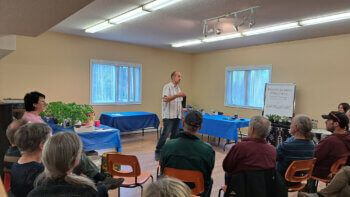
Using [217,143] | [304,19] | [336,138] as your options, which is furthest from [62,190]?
[217,143]

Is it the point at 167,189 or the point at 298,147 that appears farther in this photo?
the point at 298,147

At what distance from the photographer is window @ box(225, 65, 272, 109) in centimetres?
663

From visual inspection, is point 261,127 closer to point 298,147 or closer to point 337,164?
point 298,147

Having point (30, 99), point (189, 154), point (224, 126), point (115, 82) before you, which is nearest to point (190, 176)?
point (189, 154)

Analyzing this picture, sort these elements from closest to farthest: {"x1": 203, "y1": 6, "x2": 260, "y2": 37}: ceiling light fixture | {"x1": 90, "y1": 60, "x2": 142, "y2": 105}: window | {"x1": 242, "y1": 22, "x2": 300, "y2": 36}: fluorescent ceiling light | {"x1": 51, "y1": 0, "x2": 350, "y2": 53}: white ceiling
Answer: {"x1": 51, "y1": 0, "x2": 350, "y2": 53}: white ceiling
{"x1": 203, "y1": 6, "x2": 260, "y2": 37}: ceiling light fixture
{"x1": 242, "y1": 22, "x2": 300, "y2": 36}: fluorescent ceiling light
{"x1": 90, "y1": 60, "x2": 142, "y2": 105}: window

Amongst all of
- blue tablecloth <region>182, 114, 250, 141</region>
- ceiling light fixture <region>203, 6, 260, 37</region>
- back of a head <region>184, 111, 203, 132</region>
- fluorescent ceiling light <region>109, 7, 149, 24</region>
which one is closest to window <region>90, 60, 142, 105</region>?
fluorescent ceiling light <region>109, 7, 149, 24</region>

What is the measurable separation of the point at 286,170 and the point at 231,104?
5.16 m

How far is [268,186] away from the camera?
1.88 m

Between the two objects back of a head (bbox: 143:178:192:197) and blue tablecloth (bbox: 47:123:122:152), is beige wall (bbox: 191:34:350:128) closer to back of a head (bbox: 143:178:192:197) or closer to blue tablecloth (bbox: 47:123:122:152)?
blue tablecloth (bbox: 47:123:122:152)

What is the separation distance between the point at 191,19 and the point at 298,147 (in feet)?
9.50

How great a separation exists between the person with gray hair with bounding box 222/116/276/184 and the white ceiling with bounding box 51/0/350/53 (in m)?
2.09

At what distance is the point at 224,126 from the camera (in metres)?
5.12

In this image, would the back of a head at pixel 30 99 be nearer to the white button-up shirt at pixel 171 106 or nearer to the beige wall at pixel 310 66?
the white button-up shirt at pixel 171 106

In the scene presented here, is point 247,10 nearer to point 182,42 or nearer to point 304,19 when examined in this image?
point 304,19
